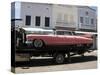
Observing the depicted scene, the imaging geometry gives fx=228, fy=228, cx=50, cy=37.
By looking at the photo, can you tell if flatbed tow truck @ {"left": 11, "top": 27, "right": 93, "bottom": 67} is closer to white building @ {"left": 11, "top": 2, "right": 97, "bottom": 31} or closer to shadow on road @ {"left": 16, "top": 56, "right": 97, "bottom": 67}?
shadow on road @ {"left": 16, "top": 56, "right": 97, "bottom": 67}

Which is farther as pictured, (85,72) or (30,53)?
(85,72)

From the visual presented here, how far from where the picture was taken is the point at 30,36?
12.1 feet

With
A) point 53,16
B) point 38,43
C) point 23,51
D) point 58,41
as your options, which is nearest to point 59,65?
point 58,41

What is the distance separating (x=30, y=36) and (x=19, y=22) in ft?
0.96

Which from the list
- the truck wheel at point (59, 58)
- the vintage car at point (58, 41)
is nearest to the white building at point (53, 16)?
the vintage car at point (58, 41)

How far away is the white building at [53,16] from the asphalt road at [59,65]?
53 cm

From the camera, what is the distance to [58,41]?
3904 mm

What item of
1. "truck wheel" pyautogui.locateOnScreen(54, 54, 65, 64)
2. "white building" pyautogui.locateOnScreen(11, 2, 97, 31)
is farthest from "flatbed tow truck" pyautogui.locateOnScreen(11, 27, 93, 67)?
"white building" pyautogui.locateOnScreen(11, 2, 97, 31)

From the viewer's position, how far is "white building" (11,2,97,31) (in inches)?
142

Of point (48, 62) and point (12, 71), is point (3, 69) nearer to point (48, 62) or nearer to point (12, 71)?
point (12, 71)

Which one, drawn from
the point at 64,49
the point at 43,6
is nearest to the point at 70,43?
the point at 64,49

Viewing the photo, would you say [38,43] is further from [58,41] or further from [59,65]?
[59,65]

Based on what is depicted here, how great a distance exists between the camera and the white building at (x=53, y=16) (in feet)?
11.8

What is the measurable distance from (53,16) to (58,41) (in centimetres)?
44
